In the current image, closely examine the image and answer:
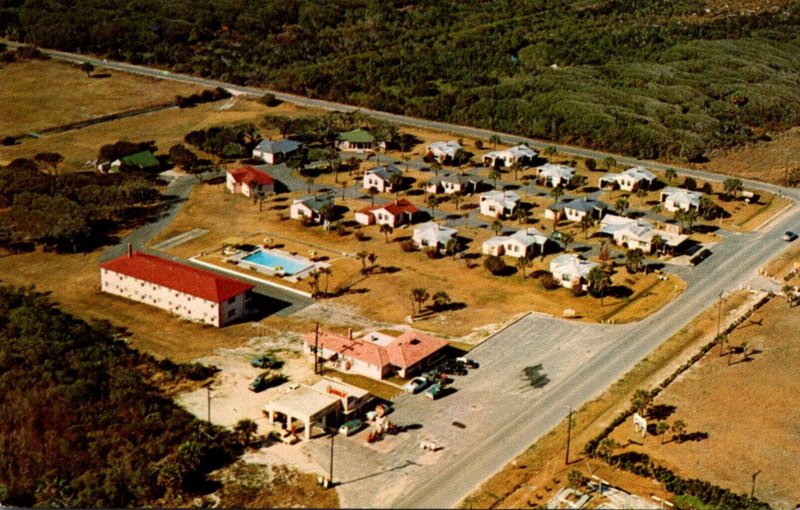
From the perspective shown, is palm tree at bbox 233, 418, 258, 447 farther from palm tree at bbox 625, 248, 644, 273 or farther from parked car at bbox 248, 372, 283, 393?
palm tree at bbox 625, 248, 644, 273

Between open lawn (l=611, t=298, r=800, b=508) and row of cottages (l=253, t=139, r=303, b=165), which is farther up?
row of cottages (l=253, t=139, r=303, b=165)

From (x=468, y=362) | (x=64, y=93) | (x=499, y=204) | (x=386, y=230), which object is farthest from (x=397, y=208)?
(x=64, y=93)

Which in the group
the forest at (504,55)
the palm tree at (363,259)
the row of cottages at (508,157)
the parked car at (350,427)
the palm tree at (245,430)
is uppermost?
the forest at (504,55)

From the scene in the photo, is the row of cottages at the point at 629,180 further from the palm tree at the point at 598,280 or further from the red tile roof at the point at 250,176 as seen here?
the red tile roof at the point at 250,176

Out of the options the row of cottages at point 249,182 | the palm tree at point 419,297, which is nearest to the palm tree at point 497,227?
the palm tree at point 419,297

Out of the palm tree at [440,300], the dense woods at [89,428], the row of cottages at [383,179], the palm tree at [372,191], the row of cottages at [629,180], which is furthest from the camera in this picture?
the row of cottages at [629,180]

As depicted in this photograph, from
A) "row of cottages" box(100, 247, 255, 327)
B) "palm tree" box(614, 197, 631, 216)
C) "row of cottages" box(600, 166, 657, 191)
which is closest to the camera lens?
"row of cottages" box(100, 247, 255, 327)

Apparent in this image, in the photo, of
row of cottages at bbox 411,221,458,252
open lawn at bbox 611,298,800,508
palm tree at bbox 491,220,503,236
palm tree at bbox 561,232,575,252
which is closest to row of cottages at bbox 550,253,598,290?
palm tree at bbox 561,232,575,252

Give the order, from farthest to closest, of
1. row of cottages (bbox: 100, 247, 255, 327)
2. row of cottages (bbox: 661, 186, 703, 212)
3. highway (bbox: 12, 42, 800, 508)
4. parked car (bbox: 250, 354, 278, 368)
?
row of cottages (bbox: 661, 186, 703, 212)
row of cottages (bbox: 100, 247, 255, 327)
parked car (bbox: 250, 354, 278, 368)
highway (bbox: 12, 42, 800, 508)
